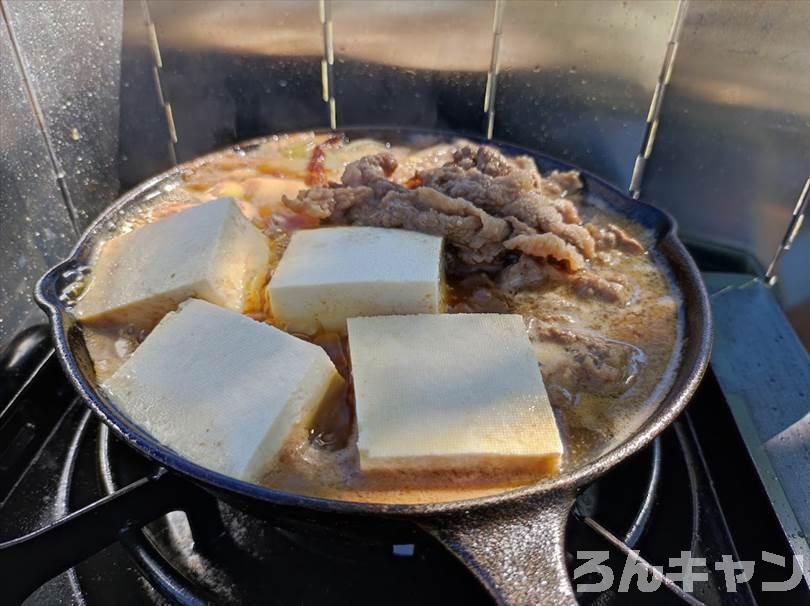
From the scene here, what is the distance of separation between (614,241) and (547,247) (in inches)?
14.3

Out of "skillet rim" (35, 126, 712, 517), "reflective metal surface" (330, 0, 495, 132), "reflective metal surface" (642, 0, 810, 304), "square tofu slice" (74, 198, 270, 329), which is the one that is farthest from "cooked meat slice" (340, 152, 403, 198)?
"reflective metal surface" (642, 0, 810, 304)

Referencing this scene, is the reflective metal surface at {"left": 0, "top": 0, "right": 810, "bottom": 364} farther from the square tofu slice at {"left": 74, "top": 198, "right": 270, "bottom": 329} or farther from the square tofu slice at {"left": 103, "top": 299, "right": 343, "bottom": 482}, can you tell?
the square tofu slice at {"left": 103, "top": 299, "right": 343, "bottom": 482}

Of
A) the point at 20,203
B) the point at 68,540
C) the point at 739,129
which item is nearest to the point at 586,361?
the point at 68,540

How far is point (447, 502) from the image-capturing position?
1271mm

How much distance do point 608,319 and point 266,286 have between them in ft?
3.39

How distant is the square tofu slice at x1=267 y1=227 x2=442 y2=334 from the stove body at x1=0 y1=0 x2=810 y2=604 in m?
0.61

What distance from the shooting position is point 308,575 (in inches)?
74.0

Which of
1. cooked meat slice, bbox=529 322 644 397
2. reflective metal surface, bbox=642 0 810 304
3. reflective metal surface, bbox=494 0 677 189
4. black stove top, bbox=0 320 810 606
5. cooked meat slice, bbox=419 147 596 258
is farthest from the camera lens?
reflective metal surface, bbox=494 0 677 189

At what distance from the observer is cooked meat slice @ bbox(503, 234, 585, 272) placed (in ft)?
6.44

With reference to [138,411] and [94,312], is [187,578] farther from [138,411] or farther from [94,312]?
[94,312]

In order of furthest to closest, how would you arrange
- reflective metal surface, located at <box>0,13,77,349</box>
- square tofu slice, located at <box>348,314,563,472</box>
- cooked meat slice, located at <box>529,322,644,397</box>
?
1. reflective metal surface, located at <box>0,13,77,349</box>
2. cooked meat slice, located at <box>529,322,644,397</box>
3. square tofu slice, located at <box>348,314,563,472</box>

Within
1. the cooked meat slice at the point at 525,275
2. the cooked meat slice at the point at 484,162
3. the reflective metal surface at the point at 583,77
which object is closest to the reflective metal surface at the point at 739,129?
the reflective metal surface at the point at 583,77

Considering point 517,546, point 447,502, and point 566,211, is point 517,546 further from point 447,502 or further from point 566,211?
point 566,211

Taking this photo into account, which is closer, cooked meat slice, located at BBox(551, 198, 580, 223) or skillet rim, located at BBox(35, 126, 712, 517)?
skillet rim, located at BBox(35, 126, 712, 517)
